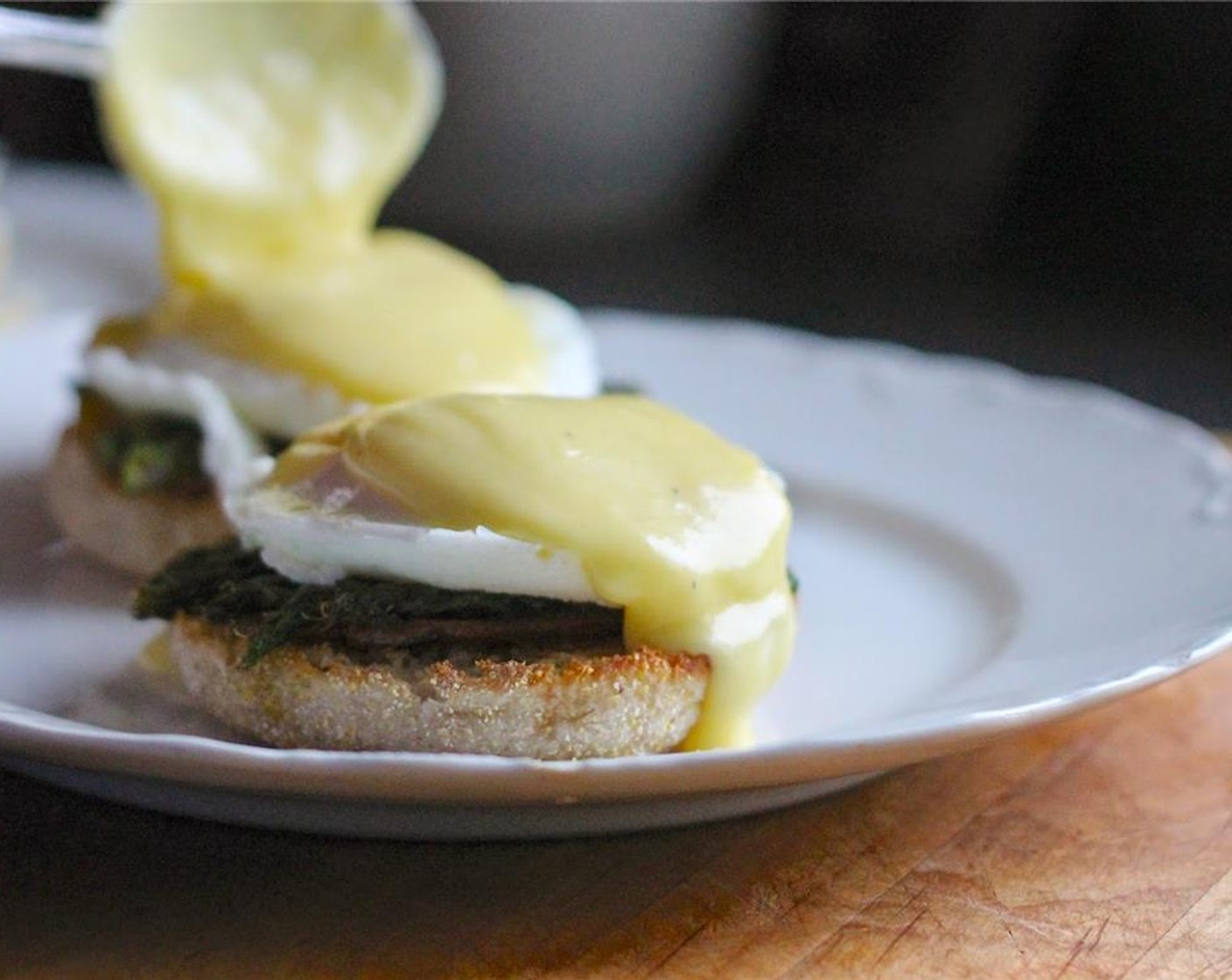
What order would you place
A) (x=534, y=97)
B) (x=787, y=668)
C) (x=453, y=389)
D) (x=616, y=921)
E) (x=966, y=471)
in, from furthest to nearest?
(x=534, y=97) → (x=966, y=471) → (x=453, y=389) → (x=787, y=668) → (x=616, y=921)

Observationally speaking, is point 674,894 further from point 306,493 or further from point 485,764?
point 306,493

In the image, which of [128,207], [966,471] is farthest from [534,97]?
[966,471]

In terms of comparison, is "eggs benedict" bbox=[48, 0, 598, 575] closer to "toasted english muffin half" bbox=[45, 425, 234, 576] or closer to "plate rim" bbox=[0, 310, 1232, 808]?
"toasted english muffin half" bbox=[45, 425, 234, 576]

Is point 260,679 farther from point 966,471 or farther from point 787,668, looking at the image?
point 966,471

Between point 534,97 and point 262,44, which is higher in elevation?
point 262,44

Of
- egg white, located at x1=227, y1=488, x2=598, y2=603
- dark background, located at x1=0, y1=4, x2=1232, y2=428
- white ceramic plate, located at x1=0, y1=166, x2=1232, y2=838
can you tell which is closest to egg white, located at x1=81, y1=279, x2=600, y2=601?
egg white, located at x1=227, y1=488, x2=598, y2=603

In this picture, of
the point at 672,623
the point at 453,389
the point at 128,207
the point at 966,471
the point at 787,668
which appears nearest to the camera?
the point at 672,623

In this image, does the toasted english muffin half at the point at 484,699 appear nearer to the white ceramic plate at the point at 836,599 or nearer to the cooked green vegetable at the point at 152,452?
the white ceramic plate at the point at 836,599
